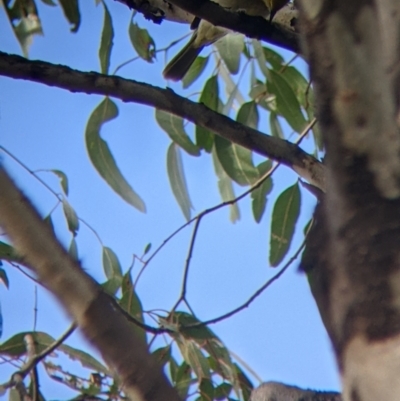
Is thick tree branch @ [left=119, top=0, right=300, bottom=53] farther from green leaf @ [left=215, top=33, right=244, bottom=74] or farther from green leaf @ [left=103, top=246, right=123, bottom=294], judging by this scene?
green leaf @ [left=103, top=246, right=123, bottom=294]

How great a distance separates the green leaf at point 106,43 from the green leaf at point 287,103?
1.31ft

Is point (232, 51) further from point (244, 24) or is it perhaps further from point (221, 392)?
point (221, 392)

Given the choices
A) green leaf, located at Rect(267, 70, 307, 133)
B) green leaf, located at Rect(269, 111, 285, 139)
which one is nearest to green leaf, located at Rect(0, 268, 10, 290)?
green leaf, located at Rect(267, 70, 307, 133)

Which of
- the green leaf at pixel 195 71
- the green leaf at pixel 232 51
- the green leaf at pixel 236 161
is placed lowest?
the green leaf at pixel 236 161

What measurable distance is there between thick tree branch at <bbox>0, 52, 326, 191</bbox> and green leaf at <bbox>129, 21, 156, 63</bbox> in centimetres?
68

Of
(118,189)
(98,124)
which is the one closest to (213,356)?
(118,189)

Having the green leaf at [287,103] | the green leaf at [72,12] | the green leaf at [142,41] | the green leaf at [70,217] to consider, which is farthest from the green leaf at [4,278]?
Result: the green leaf at [287,103]

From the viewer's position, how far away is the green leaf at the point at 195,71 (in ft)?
6.56

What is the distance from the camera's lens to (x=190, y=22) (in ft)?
5.08

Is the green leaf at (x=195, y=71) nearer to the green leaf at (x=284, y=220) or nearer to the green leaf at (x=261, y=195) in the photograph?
the green leaf at (x=261, y=195)

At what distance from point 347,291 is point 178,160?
1.42 metres

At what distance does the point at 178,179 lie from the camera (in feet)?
5.87

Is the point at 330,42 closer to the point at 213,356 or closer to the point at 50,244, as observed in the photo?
the point at 50,244

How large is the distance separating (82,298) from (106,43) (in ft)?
4.10
